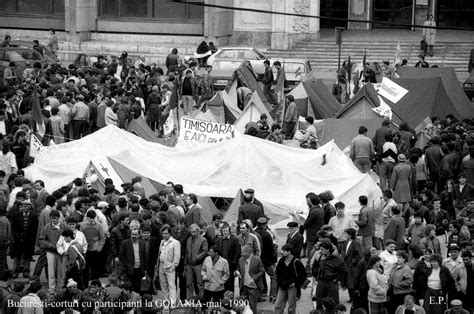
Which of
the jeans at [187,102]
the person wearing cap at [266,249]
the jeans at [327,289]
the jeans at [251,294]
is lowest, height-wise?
the jeans at [251,294]

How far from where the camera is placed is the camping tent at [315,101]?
35.3 m

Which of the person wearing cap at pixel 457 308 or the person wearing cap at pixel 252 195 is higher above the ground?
the person wearing cap at pixel 252 195

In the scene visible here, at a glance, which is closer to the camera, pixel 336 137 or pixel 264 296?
pixel 264 296

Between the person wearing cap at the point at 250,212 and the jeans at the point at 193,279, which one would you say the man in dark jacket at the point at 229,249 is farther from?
the person wearing cap at the point at 250,212

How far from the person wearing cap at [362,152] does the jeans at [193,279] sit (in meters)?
7.73

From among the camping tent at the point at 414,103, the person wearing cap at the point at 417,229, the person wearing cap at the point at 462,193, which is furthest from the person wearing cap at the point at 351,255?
the camping tent at the point at 414,103

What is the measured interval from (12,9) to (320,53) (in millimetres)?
13016

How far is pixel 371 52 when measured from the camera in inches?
1976

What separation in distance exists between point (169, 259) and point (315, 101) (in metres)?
13.2

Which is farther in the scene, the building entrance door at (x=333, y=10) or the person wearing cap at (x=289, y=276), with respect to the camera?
the building entrance door at (x=333, y=10)

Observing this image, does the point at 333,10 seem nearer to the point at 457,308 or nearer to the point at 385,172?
the point at 385,172

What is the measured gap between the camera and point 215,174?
1112 inches

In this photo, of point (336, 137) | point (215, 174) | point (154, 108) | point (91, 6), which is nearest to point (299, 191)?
point (215, 174)

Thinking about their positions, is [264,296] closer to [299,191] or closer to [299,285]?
[299,285]
